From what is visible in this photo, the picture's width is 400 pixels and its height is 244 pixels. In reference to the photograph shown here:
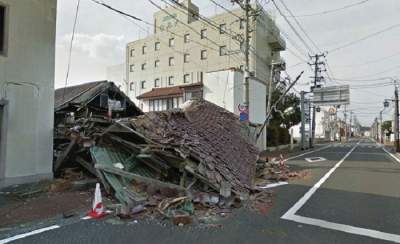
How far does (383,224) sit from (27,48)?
1015 centimetres

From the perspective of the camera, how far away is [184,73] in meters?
48.3

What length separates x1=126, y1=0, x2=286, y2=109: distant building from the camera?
4184 cm

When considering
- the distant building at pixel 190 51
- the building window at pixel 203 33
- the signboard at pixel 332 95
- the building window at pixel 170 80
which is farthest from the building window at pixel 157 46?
the signboard at pixel 332 95

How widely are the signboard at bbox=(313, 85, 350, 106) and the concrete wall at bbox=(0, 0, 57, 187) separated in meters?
33.6

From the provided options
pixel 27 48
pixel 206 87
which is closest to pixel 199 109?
pixel 27 48

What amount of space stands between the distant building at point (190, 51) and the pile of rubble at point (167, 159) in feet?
76.3

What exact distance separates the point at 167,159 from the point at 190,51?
41062 millimetres

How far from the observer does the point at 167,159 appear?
8.66 metres

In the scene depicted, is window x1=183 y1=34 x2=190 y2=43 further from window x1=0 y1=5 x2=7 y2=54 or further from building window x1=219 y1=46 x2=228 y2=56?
window x1=0 y1=5 x2=7 y2=54

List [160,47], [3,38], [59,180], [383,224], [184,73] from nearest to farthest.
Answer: [383,224], [3,38], [59,180], [184,73], [160,47]

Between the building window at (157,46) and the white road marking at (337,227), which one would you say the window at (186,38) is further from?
the white road marking at (337,227)

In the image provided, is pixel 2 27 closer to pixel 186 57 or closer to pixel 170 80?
pixel 186 57

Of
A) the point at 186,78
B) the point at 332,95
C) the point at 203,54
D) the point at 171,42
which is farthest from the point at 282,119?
the point at 171,42

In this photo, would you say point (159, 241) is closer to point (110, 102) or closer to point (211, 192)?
point (211, 192)
